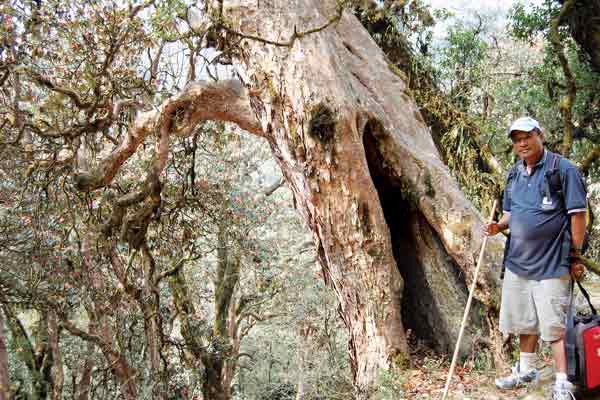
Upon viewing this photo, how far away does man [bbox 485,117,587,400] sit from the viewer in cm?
334

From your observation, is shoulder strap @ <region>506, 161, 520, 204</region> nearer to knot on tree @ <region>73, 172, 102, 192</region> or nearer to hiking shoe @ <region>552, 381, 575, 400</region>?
hiking shoe @ <region>552, 381, 575, 400</region>

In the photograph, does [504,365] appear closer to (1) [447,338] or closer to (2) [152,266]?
(1) [447,338]

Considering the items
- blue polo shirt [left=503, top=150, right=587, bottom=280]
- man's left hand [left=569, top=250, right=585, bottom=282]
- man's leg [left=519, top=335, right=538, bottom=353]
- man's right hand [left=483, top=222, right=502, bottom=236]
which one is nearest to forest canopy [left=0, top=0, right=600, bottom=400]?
man's right hand [left=483, top=222, right=502, bottom=236]

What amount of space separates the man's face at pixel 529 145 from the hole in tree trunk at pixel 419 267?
1923 mm

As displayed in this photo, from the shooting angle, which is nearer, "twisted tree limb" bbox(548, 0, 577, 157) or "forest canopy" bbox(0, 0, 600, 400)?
"forest canopy" bbox(0, 0, 600, 400)

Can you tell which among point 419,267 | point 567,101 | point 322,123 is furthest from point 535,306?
point 567,101

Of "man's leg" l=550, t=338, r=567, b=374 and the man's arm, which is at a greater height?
the man's arm

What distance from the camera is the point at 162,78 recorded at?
795 cm

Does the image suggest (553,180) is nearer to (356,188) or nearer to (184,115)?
(356,188)

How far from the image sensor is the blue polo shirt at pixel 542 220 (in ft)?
10.9

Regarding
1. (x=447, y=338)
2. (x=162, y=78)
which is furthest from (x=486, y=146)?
(x=162, y=78)

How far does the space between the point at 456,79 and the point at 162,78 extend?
4930 mm

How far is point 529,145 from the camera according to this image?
11.7ft

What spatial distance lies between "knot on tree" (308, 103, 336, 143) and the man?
1.79 m
